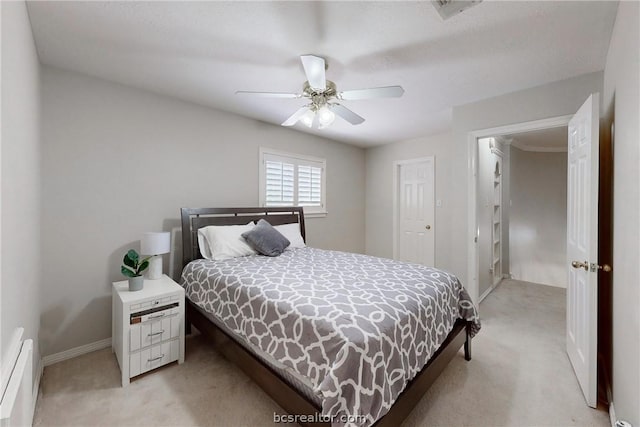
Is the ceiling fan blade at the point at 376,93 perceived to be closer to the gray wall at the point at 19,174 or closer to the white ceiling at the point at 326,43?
the white ceiling at the point at 326,43

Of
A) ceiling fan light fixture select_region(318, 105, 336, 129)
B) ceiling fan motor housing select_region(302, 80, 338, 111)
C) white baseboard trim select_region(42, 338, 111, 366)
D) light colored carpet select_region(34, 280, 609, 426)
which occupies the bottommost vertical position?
light colored carpet select_region(34, 280, 609, 426)

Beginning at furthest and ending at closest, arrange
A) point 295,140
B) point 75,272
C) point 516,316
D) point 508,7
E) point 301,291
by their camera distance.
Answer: point 295,140 → point 516,316 → point 75,272 → point 301,291 → point 508,7

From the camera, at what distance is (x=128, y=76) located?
2432mm

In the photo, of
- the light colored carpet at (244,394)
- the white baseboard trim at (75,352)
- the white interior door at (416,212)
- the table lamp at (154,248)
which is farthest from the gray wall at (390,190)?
the white baseboard trim at (75,352)

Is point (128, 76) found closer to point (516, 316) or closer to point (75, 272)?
point (75, 272)

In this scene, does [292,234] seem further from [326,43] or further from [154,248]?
[326,43]

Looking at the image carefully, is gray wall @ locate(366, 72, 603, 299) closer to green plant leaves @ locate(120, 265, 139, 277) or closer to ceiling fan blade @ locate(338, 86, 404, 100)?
ceiling fan blade @ locate(338, 86, 404, 100)

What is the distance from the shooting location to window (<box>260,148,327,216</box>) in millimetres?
3789

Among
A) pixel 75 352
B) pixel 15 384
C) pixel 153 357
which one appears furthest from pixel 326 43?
pixel 75 352

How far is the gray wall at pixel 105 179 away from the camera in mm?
2270

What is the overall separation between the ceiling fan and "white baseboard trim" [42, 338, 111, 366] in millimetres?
2627

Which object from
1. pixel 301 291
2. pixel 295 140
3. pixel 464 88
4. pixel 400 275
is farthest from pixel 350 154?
pixel 301 291

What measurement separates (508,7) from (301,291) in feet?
7.07

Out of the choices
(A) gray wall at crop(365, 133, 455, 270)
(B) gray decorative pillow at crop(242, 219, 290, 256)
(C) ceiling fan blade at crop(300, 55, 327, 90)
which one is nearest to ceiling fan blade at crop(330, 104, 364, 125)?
(C) ceiling fan blade at crop(300, 55, 327, 90)
